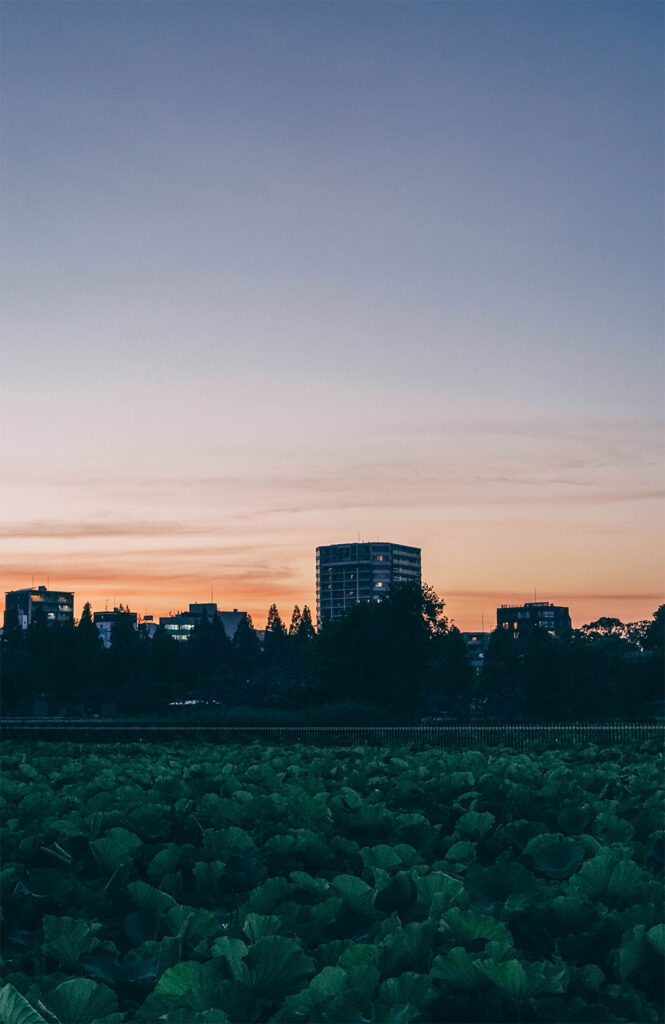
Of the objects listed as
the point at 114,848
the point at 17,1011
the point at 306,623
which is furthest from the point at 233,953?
the point at 306,623

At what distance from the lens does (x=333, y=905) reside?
10.7 ft

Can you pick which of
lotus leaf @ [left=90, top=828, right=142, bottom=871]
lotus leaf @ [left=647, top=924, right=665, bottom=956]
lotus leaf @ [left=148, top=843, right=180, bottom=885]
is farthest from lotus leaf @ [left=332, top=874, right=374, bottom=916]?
lotus leaf @ [left=90, top=828, right=142, bottom=871]

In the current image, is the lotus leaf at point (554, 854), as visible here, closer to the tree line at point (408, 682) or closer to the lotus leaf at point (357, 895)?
the lotus leaf at point (357, 895)

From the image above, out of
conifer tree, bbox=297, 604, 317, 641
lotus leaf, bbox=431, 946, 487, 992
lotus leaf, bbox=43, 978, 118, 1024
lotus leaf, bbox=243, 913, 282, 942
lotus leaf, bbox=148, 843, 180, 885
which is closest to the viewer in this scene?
lotus leaf, bbox=43, 978, 118, 1024

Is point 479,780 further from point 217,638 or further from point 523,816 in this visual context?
point 217,638

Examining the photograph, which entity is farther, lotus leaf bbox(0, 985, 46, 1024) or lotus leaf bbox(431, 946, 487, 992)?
lotus leaf bbox(431, 946, 487, 992)

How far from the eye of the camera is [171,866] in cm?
436

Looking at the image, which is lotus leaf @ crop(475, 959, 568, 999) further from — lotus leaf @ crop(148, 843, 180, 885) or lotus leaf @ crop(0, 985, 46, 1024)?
lotus leaf @ crop(148, 843, 180, 885)

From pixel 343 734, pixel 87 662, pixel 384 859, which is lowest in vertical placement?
pixel 343 734

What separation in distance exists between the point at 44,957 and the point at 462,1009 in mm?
1619

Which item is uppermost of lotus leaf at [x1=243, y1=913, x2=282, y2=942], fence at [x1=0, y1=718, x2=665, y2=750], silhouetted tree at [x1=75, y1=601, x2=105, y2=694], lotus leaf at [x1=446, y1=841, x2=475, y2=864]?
silhouetted tree at [x1=75, y1=601, x2=105, y2=694]

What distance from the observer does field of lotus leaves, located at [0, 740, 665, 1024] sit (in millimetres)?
2463

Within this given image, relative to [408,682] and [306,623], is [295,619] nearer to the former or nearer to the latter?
[306,623]

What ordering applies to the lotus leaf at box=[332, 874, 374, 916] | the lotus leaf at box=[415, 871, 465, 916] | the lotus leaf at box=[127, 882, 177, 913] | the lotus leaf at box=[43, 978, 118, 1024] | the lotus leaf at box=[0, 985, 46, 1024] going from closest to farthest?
the lotus leaf at box=[0, 985, 46, 1024] → the lotus leaf at box=[43, 978, 118, 1024] → the lotus leaf at box=[415, 871, 465, 916] → the lotus leaf at box=[332, 874, 374, 916] → the lotus leaf at box=[127, 882, 177, 913]
